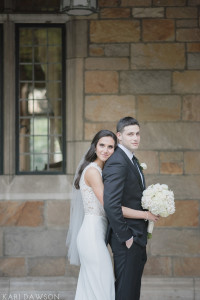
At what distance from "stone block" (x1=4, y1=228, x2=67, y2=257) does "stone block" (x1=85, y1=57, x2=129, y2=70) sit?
179cm

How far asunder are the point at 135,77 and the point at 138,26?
0.55m

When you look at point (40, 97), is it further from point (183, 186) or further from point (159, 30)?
point (183, 186)

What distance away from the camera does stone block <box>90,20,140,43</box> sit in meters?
A: 6.59

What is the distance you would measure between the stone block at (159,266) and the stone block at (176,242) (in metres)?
0.09

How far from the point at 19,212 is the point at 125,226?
2203mm

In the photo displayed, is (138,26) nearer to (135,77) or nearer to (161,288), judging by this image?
(135,77)

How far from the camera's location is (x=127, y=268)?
4.77 metres

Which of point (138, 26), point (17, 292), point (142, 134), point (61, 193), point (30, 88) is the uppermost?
point (138, 26)

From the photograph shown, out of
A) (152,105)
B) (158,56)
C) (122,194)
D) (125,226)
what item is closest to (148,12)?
(158,56)

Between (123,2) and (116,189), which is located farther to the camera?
(123,2)

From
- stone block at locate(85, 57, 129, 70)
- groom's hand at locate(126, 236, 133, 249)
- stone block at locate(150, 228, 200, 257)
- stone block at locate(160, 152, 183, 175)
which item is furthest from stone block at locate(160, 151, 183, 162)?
groom's hand at locate(126, 236, 133, 249)

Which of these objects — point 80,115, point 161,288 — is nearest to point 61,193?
point 80,115

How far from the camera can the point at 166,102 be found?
21.7 ft

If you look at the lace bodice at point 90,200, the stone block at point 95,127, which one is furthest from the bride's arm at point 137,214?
the stone block at point 95,127
